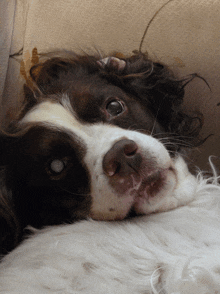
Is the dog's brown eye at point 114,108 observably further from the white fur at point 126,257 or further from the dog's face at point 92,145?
the white fur at point 126,257

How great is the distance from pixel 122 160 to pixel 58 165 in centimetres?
27

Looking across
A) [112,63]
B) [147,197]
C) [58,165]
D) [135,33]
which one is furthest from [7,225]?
[135,33]

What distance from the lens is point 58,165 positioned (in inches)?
43.9

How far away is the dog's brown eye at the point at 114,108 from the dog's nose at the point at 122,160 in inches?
9.1

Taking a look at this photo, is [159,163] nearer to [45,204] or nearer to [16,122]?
[45,204]

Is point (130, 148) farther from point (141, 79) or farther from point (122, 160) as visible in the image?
point (141, 79)

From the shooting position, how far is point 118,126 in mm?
1157

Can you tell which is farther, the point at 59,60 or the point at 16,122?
the point at 59,60

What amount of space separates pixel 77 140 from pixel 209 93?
21.1 inches

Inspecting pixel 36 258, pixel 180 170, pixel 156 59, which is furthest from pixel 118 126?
pixel 36 258

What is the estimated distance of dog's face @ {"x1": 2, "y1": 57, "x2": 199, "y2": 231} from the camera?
1.00 meters

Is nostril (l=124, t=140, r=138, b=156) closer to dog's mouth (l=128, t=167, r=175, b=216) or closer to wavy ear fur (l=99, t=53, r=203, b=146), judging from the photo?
dog's mouth (l=128, t=167, r=175, b=216)

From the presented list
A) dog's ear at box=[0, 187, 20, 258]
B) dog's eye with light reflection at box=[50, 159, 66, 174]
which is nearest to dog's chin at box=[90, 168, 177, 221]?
dog's eye with light reflection at box=[50, 159, 66, 174]

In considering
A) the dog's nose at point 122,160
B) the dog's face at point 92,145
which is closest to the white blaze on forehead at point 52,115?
the dog's face at point 92,145
